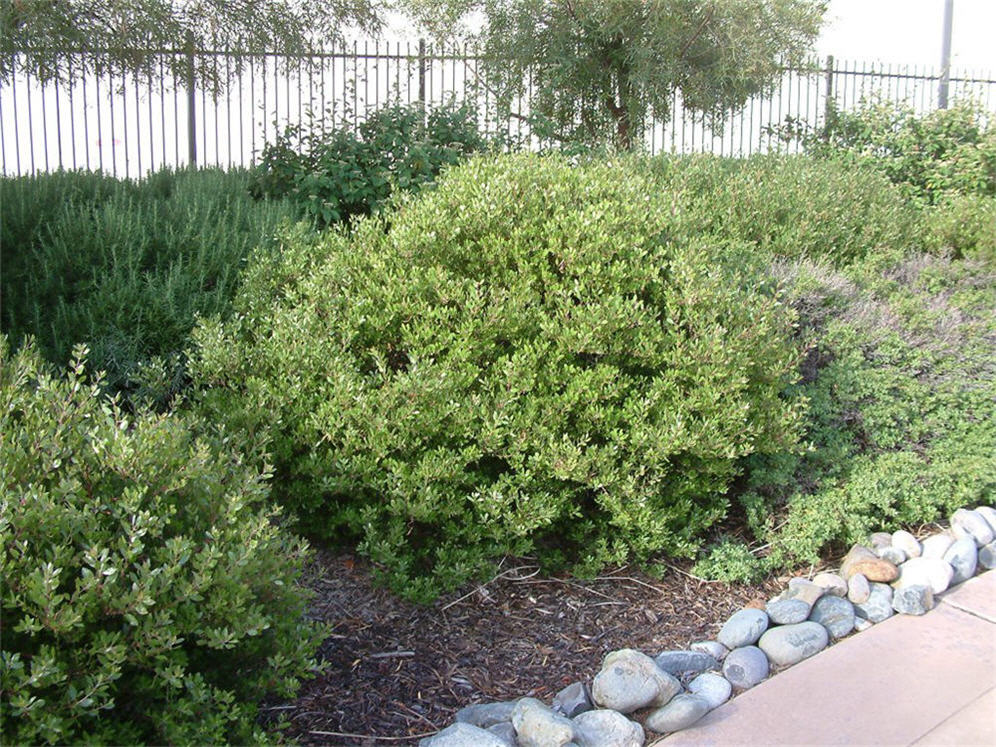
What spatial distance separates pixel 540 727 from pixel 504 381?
1.41 m

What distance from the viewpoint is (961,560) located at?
4164mm

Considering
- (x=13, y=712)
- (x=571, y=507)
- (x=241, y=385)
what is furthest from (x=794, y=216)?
(x=13, y=712)

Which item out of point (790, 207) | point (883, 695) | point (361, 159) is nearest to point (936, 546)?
point (883, 695)

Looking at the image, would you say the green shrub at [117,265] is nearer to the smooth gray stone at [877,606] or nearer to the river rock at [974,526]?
the smooth gray stone at [877,606]

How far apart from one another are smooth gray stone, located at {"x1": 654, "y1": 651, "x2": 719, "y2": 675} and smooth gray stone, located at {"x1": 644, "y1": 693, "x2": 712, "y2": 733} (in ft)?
1.01

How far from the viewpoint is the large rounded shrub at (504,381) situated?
11.6 feet

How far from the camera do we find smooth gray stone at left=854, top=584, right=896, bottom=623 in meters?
3.78

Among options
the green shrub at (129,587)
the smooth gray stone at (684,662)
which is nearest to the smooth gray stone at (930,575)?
the smooth gray stone at (684,662)

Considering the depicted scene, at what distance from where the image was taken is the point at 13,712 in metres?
2.04

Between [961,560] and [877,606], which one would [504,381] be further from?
[961,560]

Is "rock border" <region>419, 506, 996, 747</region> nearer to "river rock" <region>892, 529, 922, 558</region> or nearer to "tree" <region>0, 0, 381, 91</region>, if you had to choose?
"river rock" <region>892, 529, 922, 558</region>

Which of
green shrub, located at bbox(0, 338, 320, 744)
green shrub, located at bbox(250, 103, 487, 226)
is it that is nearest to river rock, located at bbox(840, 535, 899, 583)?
green shrub, located at bbox(0, 338, 320, 744)

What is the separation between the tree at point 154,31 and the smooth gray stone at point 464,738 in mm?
5794

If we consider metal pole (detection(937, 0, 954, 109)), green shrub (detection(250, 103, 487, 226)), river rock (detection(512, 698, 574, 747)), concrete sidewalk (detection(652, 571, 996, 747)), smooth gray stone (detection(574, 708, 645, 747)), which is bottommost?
Result: concrete sidewalk (detection(652, 571, 996, 747))
